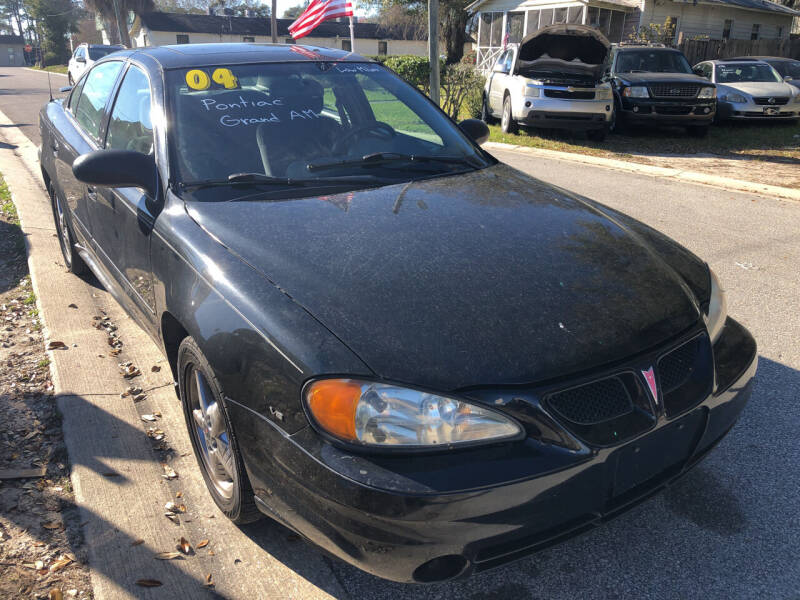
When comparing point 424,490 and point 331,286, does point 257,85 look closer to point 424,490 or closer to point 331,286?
point 331,286

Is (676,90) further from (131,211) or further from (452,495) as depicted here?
(452,495)

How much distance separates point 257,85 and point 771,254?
4.63m

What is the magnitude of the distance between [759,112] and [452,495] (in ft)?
46.0

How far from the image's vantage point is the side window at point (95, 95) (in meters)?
3.94

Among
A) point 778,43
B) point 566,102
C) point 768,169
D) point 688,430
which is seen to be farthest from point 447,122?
point 778,43

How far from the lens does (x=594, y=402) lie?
74.5 inches

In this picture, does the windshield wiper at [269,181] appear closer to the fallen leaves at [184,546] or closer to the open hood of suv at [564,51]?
the fallen leaves at [184,546]

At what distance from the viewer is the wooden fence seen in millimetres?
22656

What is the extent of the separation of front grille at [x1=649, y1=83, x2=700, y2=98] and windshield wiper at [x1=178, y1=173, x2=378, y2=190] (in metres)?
10.7

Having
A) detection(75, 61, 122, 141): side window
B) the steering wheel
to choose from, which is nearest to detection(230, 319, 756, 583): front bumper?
the steering wheel

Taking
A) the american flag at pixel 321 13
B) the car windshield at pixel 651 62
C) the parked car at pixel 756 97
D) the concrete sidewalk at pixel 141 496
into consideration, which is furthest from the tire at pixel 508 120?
the concrete sidewalk at pixel 141 496

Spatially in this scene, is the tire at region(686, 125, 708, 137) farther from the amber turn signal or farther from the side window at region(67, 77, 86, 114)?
the amber turn signal

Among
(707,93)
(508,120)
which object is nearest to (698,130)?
(707,93)

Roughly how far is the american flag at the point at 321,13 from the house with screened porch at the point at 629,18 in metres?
10.6
